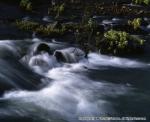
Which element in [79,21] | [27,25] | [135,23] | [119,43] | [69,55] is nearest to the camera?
[69,55]

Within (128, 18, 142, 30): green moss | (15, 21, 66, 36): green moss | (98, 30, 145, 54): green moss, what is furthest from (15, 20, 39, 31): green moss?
(128, 18, 142, 30): green moss

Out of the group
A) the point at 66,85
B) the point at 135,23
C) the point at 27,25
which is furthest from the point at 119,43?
the point at 27,25

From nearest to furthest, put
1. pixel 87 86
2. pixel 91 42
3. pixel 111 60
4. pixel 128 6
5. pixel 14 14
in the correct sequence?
pixel 87 86, pixel 111 60, pixel 91 42, pixel 14 14, pixel 128 6

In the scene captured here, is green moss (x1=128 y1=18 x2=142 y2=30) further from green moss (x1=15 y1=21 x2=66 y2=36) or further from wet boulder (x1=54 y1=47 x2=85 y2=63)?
wet boulder (x1=54 y1=47 x2=85 y2=63)

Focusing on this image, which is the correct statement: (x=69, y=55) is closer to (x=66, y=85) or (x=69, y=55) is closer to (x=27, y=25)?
(x=66, y=85)

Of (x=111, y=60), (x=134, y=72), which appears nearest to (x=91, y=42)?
(x=111, y=60)

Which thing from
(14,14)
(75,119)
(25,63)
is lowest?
(75,119)

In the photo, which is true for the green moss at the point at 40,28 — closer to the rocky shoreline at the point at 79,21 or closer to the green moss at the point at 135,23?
the rocky shoreline at the point at 79,21

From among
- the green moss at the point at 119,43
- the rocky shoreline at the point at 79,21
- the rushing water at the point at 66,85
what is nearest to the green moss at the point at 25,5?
the rocky shoreline at the point at 79,21

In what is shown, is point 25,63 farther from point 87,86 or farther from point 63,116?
→ point 63,116
